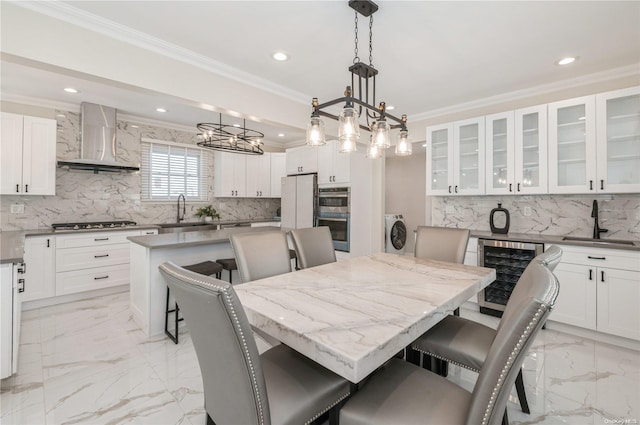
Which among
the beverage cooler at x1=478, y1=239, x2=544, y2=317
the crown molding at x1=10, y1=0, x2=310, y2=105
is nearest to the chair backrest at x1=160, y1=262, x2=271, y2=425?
the crown molding at x1=10, y1=0, x2=310, y2=105

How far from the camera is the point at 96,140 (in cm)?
399

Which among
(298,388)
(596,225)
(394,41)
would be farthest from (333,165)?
(298,388)

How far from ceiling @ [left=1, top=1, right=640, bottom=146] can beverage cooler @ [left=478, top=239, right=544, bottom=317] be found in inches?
70.7

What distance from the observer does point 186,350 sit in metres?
2.52

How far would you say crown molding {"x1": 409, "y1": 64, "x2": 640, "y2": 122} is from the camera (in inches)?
114

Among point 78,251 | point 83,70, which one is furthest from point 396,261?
point 78,251

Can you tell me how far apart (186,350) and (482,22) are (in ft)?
11.6

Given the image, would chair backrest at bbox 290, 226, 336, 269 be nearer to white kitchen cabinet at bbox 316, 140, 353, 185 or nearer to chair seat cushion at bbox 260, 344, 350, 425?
chair seat cushion at bbox 260, 344, 350, 425

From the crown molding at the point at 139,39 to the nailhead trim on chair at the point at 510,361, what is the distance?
3040 mm

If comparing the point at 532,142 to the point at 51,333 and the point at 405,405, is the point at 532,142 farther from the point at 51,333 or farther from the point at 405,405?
the point at 51,333

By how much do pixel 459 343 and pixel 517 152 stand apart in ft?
8.69

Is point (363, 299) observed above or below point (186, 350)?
above

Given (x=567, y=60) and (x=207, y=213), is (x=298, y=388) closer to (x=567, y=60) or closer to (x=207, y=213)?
(x=567, y=60)

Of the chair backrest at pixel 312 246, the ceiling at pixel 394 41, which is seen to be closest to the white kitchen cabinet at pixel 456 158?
the ceiling at pixel 394 41
